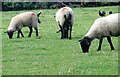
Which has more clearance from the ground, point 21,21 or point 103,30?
point 103,30

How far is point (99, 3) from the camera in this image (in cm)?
5709

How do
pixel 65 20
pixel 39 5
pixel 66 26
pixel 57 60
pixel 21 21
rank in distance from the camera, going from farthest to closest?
pixel 39 5
pixel 21 21
pixel 66 26
pixel 65 20
pixel 57 60

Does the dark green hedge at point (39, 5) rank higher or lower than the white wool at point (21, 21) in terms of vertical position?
lower

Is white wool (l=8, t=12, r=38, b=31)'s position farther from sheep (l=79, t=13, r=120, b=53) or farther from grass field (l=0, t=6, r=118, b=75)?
sheep (l=79, t=13, r=120, b=53)

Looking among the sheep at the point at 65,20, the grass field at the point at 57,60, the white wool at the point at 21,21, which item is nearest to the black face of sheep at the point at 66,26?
the sheep at the point at 65,20

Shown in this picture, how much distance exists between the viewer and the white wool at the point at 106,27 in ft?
59.5

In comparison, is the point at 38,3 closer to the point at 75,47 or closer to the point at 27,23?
the point at 27,23

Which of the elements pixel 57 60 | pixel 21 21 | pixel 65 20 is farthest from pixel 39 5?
pixel 57 60

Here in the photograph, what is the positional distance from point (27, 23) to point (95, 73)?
47.1ft

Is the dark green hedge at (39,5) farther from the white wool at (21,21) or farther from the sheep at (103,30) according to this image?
the sheep at (103,30)

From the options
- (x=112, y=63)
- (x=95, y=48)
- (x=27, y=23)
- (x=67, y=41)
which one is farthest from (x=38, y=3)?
(x=112, y=63)

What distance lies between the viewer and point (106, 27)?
18.3m

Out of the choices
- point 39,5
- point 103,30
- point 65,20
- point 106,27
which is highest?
point 106,27

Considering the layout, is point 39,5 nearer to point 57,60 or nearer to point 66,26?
point 66,26
